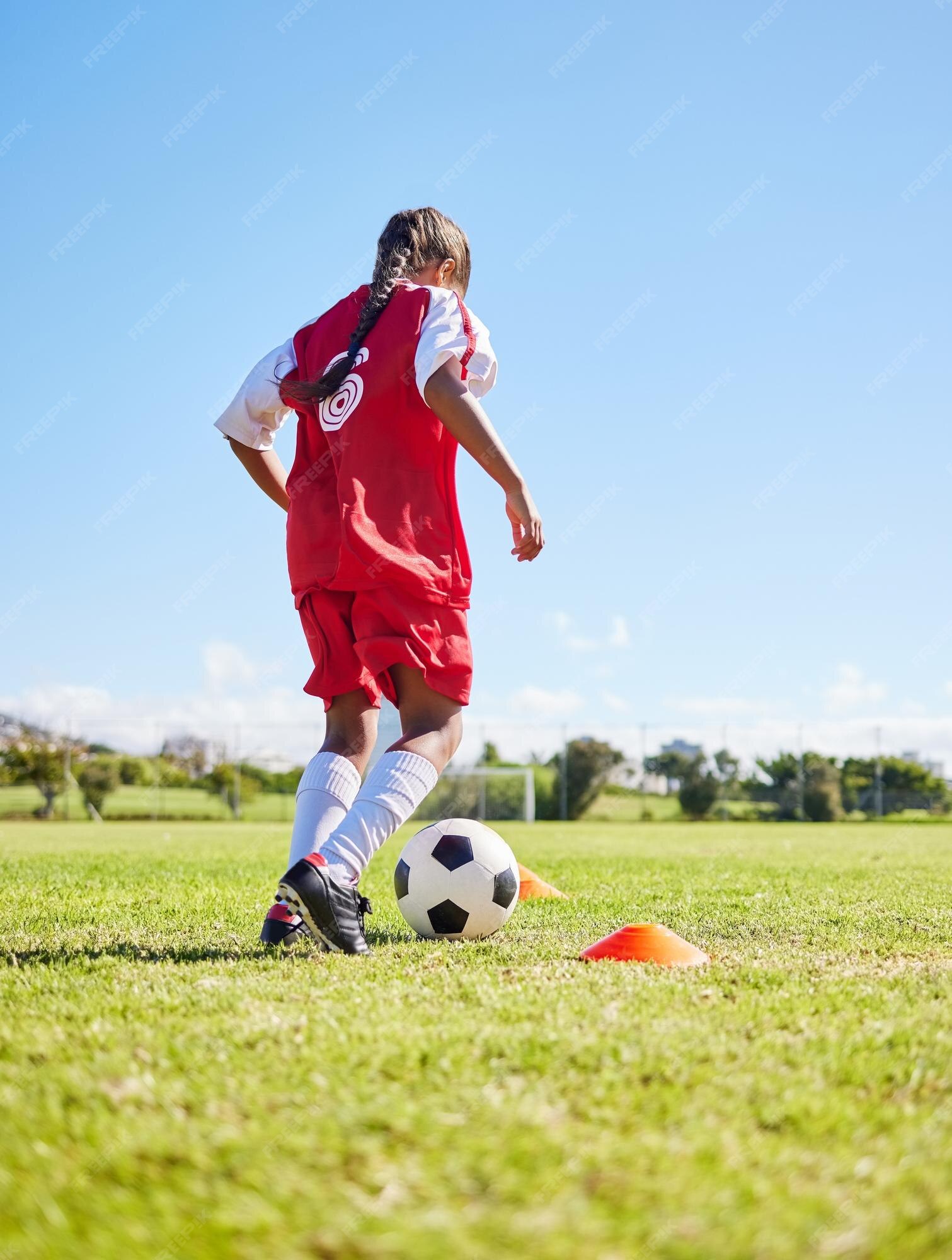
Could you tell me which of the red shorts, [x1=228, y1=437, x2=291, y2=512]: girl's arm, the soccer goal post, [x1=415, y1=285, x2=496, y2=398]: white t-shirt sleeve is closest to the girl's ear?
[x1=415, y1=285, x2=496, y2=398]: white t-shirt sleeve

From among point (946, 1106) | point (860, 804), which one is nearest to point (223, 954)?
point (946, 1106)

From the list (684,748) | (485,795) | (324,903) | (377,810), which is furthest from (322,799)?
(684,748)

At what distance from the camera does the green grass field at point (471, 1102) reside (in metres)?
1.24

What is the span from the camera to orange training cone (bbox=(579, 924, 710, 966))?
3041mm

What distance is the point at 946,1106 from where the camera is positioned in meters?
1.71

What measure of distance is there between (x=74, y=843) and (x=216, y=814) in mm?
17066

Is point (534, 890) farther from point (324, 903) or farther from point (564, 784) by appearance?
point (564, 784)

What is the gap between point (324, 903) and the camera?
2.93 metres

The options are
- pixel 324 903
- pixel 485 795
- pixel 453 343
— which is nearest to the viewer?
pixel 324 903

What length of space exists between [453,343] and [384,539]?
0.65m

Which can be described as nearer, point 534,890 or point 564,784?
point 534,890

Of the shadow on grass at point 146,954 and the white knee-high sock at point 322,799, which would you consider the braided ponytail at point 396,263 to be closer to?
the white knee-high sock at point 322,799

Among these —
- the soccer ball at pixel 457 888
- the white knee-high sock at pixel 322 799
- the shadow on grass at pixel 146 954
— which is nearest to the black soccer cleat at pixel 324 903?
the shadow on grass at pixel 146 954

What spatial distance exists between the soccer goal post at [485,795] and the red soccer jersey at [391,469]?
25.2 metres
